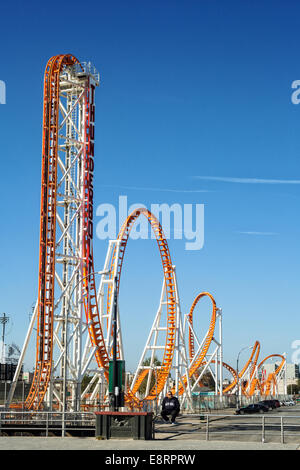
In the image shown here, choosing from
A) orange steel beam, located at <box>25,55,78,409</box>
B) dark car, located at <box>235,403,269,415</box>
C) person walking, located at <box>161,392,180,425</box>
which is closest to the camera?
person walking, located at <box>161,392,180,425</box>

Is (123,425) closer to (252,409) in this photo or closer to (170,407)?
(170,407)

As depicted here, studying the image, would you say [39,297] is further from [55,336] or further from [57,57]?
[57,57]

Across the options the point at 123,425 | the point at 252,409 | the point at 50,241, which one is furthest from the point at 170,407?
the point at 252,409

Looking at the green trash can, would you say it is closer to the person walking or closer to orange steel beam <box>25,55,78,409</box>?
the person walking

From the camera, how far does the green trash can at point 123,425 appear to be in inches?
778

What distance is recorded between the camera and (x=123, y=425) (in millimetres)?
19891

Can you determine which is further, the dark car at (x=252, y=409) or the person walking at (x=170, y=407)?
the dark car at (x=252, y=409)

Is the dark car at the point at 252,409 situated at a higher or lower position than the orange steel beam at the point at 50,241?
lower

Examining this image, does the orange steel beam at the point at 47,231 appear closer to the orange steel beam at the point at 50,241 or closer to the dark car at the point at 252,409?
the orange steel beam at the point at 50,241

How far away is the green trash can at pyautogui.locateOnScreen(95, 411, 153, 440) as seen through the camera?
19766 mm

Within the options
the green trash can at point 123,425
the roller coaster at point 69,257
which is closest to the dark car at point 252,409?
the roller coaster at point 69,257

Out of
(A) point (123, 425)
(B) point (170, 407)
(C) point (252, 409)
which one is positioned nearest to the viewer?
(A) point (123, 425)

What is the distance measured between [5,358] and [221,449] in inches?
2045

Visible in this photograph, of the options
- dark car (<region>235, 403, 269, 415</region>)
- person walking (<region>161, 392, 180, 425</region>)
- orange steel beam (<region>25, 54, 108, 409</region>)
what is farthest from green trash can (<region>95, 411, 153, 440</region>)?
dark car (<region>235, 403, 269, 415</region>)
